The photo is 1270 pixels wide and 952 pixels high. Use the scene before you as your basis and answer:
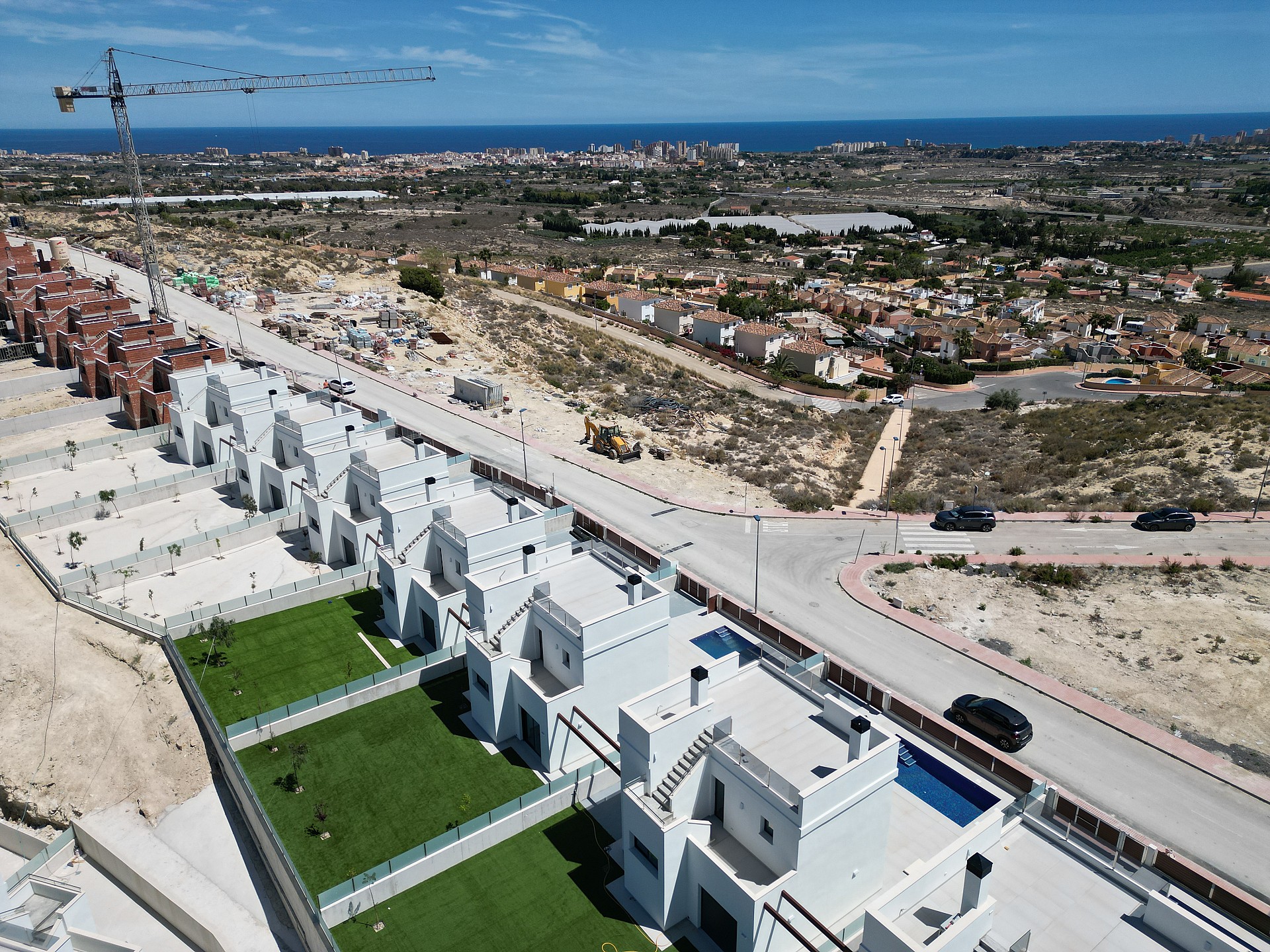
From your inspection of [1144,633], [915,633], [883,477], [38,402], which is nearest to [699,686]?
[915,633]

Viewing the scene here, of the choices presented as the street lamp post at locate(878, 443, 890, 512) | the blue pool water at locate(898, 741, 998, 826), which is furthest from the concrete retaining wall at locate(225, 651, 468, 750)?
the street lamp post at locate(878, 443, 890, 512)

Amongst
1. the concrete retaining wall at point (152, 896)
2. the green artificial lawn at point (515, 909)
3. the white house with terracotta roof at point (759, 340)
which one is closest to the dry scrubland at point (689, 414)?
the white house with terracotta roof at point (759, 340)

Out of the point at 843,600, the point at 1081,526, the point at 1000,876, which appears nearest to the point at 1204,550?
the point at 1081,526

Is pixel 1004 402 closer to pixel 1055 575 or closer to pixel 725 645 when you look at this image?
pixel 1055 575

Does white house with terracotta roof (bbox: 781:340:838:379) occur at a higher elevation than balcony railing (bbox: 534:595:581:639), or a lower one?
lower

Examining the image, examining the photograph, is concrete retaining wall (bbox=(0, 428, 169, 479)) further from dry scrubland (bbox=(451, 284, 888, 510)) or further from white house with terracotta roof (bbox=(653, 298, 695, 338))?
white house with terracotta roof (bbox=(653, 298, 695, 338))

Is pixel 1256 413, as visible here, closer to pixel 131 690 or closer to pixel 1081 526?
pixel 1081 526
